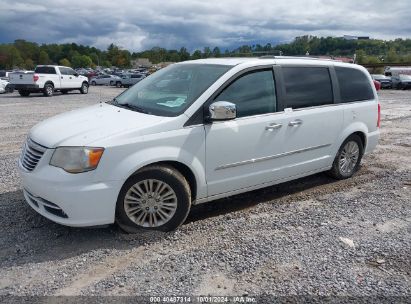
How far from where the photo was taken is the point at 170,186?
157 inches

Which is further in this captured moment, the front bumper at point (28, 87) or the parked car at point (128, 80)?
the parked car at point (128, 80)

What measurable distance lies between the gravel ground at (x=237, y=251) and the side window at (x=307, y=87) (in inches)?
48.7

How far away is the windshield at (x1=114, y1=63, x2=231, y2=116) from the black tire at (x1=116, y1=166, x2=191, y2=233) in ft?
2.05

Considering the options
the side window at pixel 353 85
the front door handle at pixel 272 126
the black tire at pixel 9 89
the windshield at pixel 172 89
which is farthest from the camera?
the black tire at pixel 9 89

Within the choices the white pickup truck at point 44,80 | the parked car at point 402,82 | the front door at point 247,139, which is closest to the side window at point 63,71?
the white pickup truck at point 44,80

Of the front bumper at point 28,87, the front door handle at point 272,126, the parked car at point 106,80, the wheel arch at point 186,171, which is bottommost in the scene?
the parked car at point 106,80

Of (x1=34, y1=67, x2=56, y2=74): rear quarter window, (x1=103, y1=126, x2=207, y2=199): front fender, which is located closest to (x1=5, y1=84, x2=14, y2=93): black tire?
(x1=34, y1=67, x2=56, y2=74): rear quarter window

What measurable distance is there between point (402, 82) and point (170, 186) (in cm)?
3704

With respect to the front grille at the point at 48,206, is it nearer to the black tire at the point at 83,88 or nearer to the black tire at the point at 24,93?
the black tire at the point at 24,93

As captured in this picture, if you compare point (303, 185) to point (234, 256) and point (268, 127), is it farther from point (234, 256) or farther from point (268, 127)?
point (234, 256)

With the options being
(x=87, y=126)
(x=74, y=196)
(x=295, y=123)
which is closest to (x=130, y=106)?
(x=87, y=126)

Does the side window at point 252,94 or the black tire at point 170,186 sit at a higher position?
the side window at point 252,94

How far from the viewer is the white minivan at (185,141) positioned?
3.67 meters

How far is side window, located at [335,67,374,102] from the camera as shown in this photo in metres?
5.64
